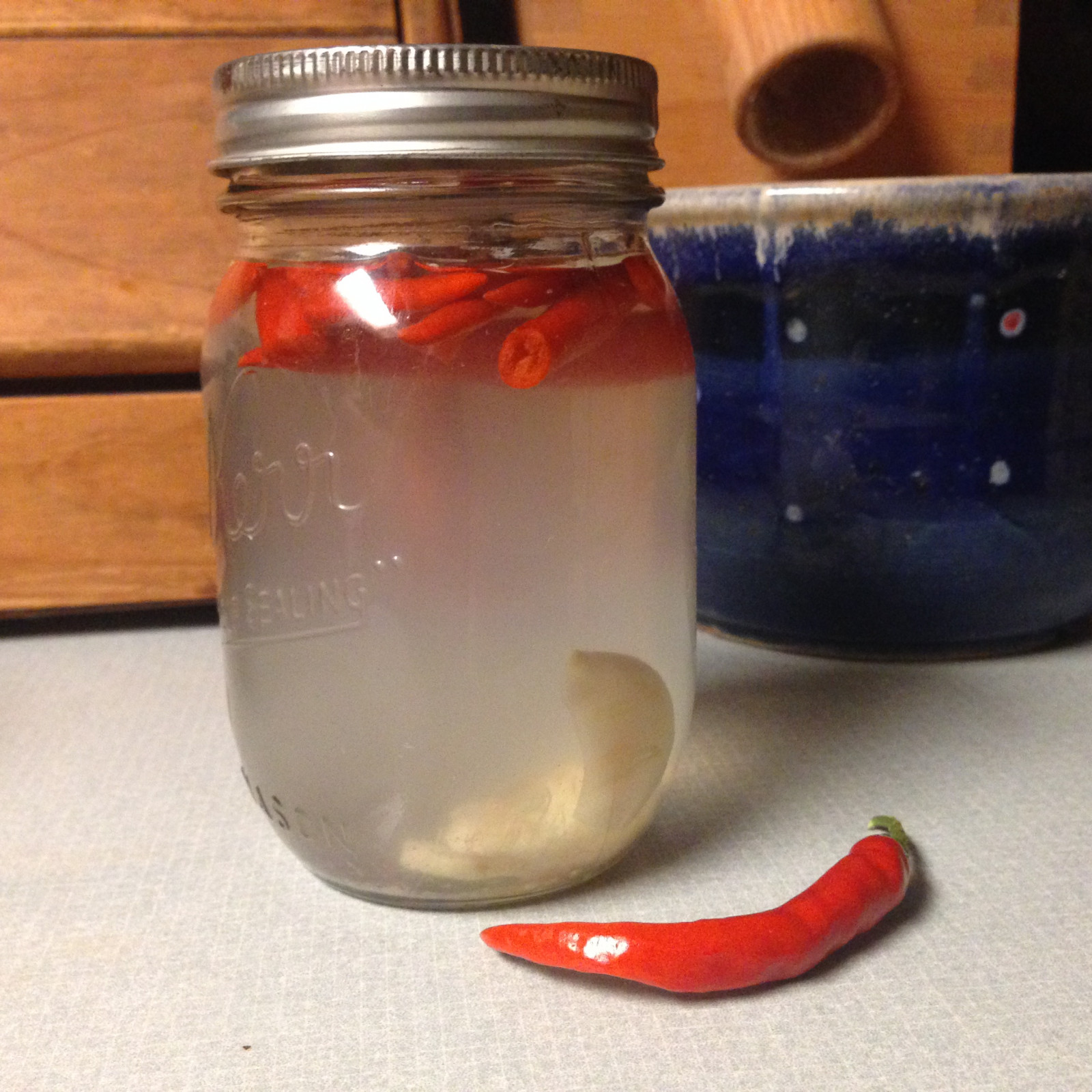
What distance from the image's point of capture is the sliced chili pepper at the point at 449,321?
44cm

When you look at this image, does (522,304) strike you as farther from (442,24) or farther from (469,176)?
(442,24)

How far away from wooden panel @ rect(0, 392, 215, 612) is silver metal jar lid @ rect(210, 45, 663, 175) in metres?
0.45

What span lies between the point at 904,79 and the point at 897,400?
27 centimetres

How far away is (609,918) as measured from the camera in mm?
492

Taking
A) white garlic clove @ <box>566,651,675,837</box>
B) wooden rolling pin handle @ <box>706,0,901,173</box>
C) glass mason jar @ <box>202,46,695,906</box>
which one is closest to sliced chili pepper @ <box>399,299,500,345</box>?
glass mason jar @ <box>202,46,695,906</box>

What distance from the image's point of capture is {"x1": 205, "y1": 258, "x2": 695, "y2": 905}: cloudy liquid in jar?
45 cm

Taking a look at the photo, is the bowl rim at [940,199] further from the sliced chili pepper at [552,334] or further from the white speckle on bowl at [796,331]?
the sliced chili pepper at [552,334]

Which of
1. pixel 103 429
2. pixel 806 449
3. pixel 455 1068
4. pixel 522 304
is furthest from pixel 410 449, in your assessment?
pixel 103 429

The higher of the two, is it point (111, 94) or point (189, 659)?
point (111, 94)

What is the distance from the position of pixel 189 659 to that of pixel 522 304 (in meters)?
0.49

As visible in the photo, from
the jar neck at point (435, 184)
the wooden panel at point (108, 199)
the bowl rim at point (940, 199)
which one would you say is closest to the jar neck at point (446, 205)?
the jar neck at point (435, 184)

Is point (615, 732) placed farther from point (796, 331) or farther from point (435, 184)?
point (796, 331)

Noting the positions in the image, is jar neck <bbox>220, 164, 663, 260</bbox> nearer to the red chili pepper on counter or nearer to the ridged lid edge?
the ridged lid edge

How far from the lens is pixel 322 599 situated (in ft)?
1.55
